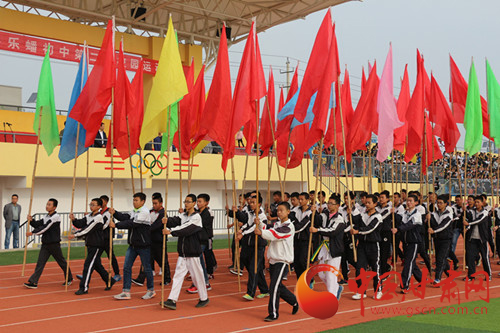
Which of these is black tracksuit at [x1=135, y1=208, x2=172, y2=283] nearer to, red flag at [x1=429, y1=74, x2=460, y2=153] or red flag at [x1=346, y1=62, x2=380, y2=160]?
red flag at [x1=346, y1=62, x2=380, y2=160]

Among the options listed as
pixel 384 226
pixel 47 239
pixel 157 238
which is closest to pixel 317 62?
pixel 384 226

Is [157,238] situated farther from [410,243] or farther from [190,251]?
[410,243]

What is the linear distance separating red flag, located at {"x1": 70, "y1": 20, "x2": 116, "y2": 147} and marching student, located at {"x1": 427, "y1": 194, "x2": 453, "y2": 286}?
264 inches

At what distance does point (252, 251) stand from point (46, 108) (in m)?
5.54

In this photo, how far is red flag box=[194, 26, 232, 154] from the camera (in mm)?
10781

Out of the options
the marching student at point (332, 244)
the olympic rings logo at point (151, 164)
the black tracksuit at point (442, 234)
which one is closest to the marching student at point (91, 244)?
the marching student at point (332, 244)

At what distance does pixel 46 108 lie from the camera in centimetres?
1284

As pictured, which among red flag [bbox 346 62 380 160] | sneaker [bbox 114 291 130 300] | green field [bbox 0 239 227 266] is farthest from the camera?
green field [bbox 0 239 227 266]

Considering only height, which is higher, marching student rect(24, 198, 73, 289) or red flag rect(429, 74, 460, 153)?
red flag rect(429, 74, 460, 153)

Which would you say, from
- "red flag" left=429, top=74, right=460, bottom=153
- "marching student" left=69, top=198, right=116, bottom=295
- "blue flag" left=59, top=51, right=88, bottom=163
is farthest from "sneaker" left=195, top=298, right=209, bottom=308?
"red flag" left=429, top=74, right=460, bottom=153

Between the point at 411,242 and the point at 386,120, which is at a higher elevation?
the point at 386,120

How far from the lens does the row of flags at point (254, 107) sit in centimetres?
1065

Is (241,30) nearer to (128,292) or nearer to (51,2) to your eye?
(51,2)

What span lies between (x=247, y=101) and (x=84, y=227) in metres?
3.82
